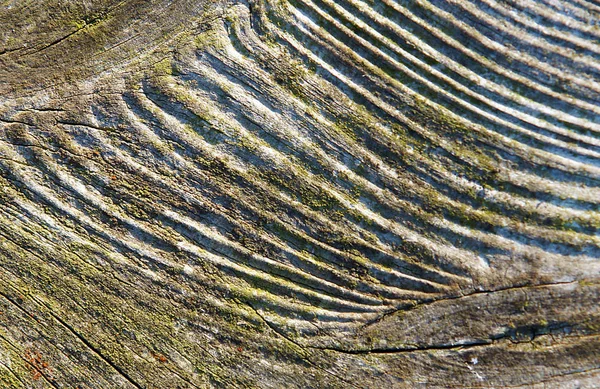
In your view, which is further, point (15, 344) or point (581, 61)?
point (581, 61)

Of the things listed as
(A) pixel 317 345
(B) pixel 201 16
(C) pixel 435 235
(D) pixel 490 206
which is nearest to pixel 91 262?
(A) pixel 317 345

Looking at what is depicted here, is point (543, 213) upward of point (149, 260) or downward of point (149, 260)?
upward

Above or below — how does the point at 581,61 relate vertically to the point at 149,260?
above

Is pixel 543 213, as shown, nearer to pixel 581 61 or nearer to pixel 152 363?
pixel 581 61

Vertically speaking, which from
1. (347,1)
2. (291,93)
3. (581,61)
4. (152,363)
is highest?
(581,61)

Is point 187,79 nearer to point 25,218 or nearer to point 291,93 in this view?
point 291,93

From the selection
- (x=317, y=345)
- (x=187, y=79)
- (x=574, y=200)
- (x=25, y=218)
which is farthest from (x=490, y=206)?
(x=25, y=218)
